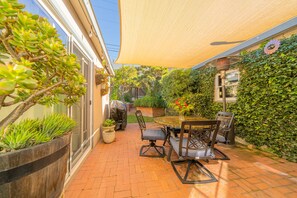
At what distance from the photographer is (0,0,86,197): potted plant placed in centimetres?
57

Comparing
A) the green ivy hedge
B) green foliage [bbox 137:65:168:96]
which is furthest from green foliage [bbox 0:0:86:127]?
green foliage [bbox 137:65:168:96]

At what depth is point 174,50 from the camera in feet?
12.8

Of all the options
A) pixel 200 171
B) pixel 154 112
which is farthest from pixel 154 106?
pixel 200 171

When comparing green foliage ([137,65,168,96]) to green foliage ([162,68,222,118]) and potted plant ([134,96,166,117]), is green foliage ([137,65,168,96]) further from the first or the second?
green foliage ([162,68,222,118])

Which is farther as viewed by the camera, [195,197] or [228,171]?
[228,171]

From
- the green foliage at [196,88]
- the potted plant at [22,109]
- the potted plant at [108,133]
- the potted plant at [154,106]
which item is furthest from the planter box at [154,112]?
the potted plant at [22,109]

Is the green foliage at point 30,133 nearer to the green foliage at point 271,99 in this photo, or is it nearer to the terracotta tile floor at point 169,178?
the terracotta tile floor at point 169,178

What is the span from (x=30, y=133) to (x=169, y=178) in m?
2.01

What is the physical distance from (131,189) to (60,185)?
3.94 ft

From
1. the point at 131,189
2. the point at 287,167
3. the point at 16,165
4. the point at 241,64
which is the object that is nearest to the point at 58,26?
the point at 16,165

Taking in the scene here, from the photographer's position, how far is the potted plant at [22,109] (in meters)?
0.57

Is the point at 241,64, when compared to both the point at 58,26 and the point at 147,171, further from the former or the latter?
the point at 58,26

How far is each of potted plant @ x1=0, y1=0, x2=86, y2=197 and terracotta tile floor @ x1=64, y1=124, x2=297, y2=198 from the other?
4.01 ft

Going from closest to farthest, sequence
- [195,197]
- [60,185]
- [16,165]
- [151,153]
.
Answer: [16,165] < [60,185] < [195,197] < [151,153]
